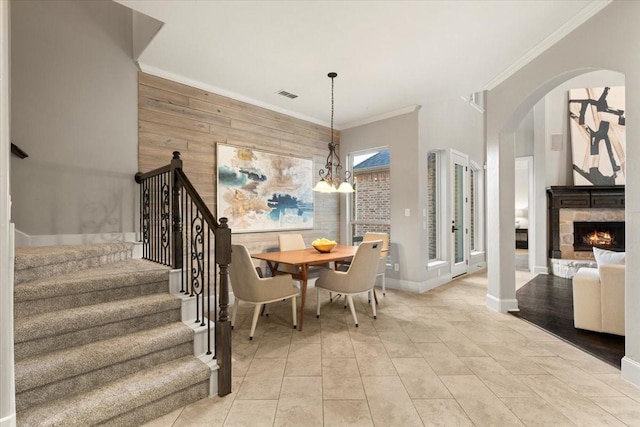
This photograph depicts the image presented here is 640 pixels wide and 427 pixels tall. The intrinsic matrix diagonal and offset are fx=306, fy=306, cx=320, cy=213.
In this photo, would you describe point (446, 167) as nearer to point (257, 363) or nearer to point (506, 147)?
point (506, 147)

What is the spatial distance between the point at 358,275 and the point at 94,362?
2.32 meters

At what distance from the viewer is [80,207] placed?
2980 mm

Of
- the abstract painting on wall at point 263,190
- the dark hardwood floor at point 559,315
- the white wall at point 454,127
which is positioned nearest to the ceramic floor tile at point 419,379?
the dark hardwood floor at point 559,315

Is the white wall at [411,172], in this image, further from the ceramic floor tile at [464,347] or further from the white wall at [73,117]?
the white wall at [73,117]

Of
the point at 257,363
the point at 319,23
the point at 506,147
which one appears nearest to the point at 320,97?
the point at 319,23

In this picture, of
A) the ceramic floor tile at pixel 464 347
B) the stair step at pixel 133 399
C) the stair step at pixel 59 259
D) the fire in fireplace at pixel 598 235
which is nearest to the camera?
the stair step at pixel 133 399

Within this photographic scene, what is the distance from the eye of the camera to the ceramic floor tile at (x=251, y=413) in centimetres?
179

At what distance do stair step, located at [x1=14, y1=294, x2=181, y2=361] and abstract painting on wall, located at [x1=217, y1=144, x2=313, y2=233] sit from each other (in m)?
1.86

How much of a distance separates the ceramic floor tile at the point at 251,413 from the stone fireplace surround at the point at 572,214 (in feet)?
20.8

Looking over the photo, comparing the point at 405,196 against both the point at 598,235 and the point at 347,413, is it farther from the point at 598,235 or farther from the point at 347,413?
the point at 598,235

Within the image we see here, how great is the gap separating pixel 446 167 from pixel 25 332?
18.5ft

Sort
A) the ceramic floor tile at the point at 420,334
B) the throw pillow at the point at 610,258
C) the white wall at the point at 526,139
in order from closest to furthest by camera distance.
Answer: the ceramic floor tile at the point at 420,334
the throw pillow at the point at 610,258
the white wall at the point at 526,139

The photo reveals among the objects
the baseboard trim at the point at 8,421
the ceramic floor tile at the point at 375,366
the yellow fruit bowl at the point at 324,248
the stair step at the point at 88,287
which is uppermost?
the yellow fruit bowl at the point at 324,248

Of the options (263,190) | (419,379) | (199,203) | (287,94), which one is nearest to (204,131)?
(263,190)
